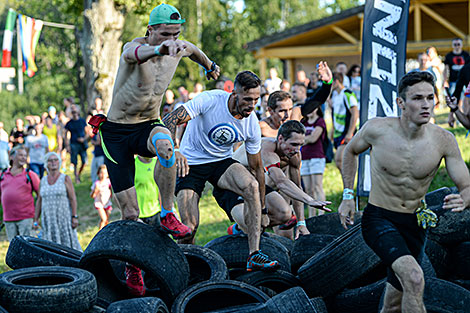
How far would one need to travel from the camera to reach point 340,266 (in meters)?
6.26

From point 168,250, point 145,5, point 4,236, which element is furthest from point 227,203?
point 145,5

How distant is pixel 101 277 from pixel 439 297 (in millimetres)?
3473

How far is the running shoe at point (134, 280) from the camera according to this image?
249 inches

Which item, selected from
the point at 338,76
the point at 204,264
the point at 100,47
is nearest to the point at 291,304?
the point at 204,264

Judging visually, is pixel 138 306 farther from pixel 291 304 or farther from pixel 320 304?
pixel 320 304

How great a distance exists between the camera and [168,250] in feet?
20.2

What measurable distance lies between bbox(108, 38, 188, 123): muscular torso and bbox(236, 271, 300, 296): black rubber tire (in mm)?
2067

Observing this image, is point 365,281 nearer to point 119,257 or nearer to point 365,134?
point 365,134

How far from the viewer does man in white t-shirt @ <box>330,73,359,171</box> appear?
39.5 feet

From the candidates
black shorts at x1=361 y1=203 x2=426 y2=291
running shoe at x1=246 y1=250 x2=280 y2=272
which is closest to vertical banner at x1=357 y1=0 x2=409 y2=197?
running shoe at x1=246 y1=250 x2=280 y2=272

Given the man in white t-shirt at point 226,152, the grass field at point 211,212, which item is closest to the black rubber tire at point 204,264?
the man in white t-shirt at point 226,152

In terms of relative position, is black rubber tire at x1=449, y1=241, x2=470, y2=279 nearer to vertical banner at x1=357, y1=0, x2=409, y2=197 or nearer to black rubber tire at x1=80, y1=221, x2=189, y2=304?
black rubber tire at x1=80, y1=221, x2=189, y2=304

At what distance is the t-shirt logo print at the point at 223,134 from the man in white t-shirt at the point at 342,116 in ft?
17.1

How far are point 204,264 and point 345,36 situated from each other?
1979cm
